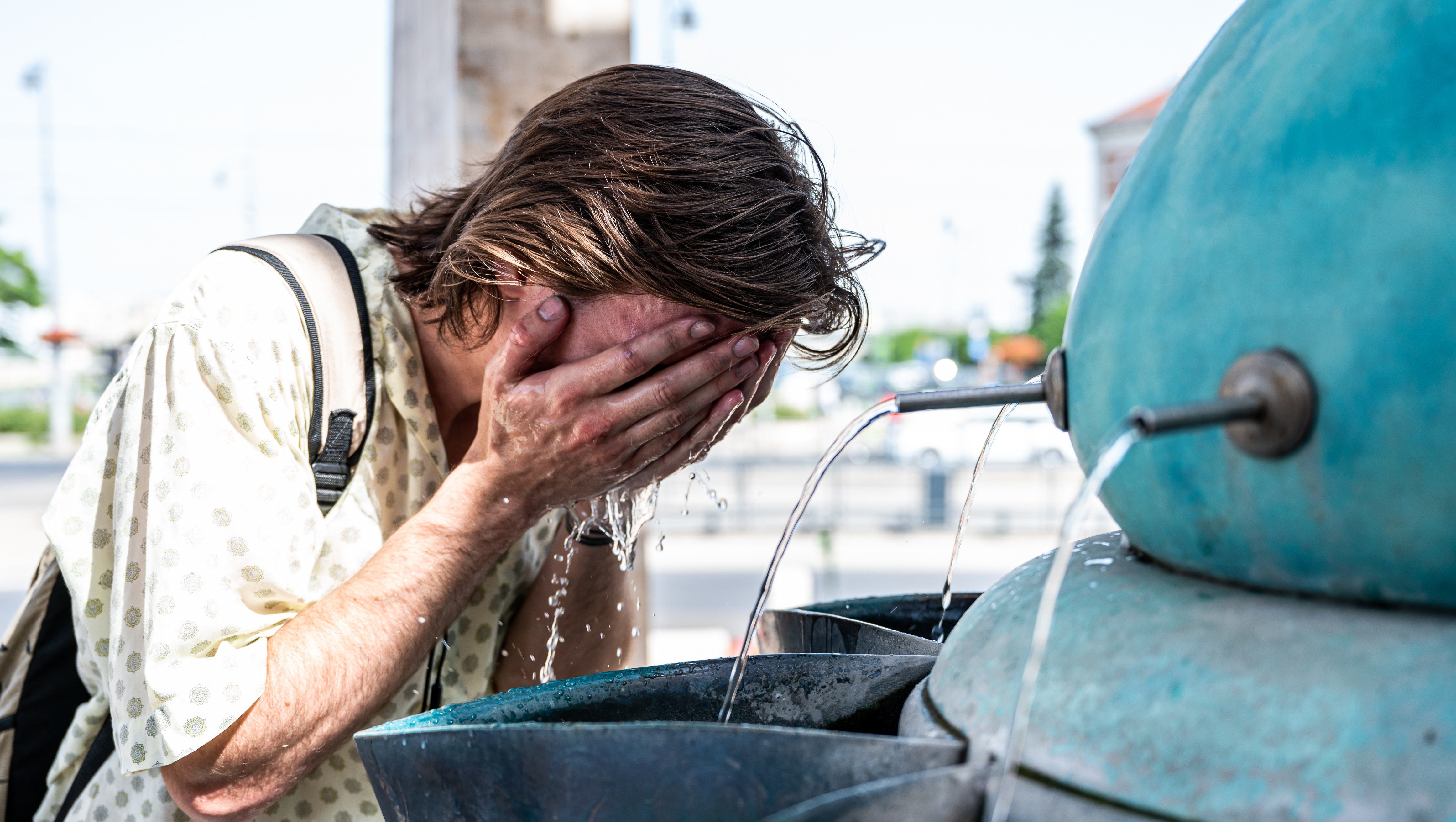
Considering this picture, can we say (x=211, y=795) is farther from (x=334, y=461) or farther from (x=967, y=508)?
(x=967, y=508)

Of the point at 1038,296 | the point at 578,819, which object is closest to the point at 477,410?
the point at 578,819

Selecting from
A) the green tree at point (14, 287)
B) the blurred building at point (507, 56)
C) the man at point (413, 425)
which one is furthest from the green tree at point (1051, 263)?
the man at point (413, 425)

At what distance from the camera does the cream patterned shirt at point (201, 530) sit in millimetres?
1148

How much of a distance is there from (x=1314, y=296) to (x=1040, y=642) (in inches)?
10.2

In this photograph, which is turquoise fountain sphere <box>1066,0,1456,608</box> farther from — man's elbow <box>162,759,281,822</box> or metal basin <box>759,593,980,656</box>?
man's elbow <box>162,759,281,822</box>

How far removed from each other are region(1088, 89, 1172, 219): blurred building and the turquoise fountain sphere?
31.8 metres

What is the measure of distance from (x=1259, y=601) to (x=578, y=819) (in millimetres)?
470

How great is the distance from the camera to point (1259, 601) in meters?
0.69

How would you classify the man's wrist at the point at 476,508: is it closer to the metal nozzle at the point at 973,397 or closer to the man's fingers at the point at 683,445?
the man's fingers at the point at 683,445

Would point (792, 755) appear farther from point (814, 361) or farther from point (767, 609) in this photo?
point (814, 361)

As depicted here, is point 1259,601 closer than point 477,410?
Yes

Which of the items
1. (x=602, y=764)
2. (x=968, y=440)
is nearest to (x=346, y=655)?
(x=602, y=764)

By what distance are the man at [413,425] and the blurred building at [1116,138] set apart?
102 feet

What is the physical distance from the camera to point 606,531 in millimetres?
1936
